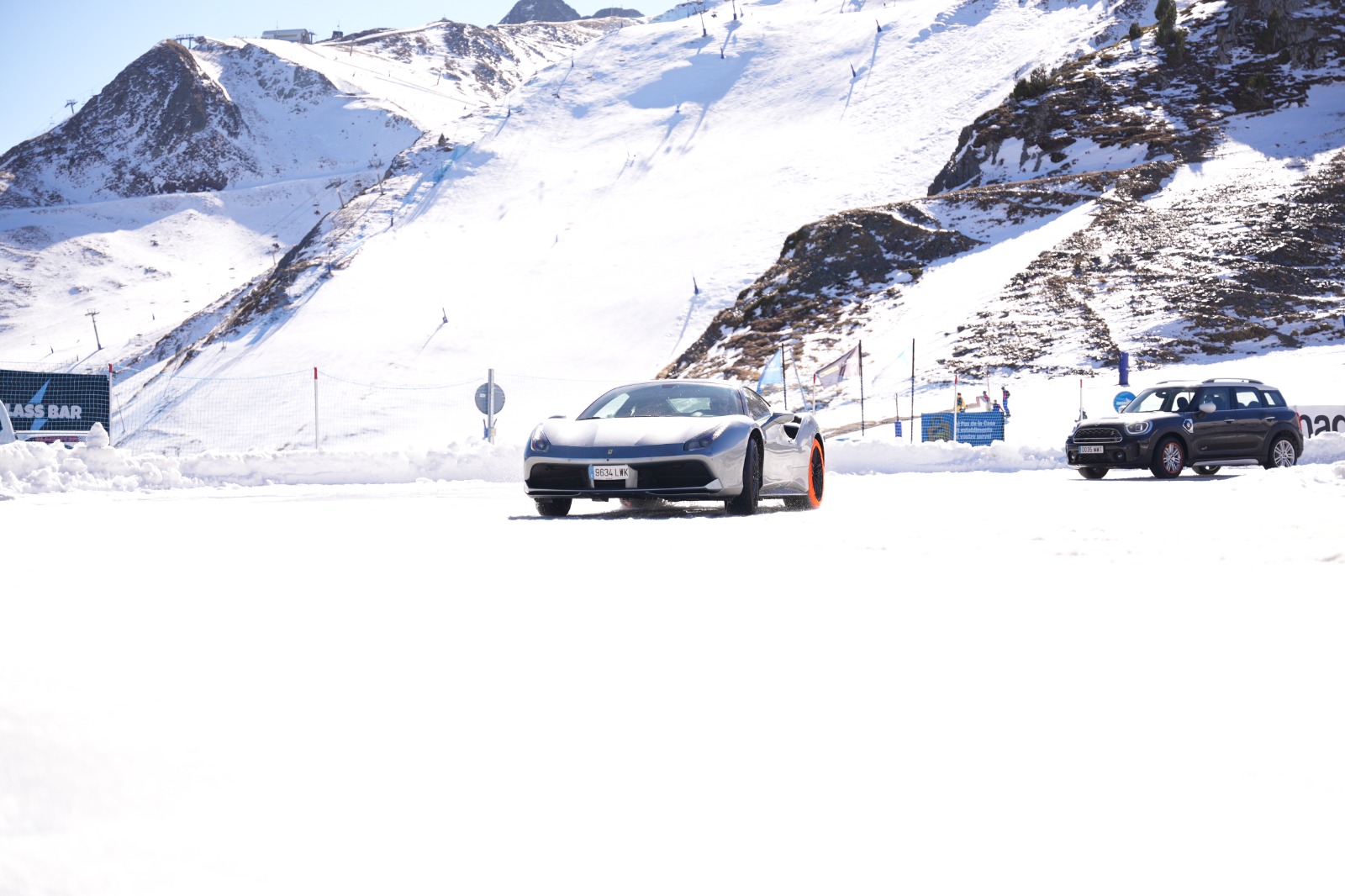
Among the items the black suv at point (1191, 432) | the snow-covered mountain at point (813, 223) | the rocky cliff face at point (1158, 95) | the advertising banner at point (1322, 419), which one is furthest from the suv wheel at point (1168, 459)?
the rocky cliff face at point (1158, 95)

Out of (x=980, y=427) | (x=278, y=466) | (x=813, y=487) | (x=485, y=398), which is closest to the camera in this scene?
(x=813, y=487)

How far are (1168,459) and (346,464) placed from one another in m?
12.4

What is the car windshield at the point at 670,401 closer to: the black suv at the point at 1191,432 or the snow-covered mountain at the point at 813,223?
the black suv at the point at 1191,432

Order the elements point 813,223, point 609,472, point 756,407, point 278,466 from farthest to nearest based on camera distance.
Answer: point 813,223 < point 278,466 < point 756,407 < point 609,472

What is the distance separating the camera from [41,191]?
6156 inches

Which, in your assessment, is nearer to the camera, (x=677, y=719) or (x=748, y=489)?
(x=677, y=719)

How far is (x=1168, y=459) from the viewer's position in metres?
17.5

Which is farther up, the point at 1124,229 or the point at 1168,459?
the point at 1124,229

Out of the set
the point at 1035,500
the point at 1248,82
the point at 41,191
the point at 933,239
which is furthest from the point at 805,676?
the point at 41,191

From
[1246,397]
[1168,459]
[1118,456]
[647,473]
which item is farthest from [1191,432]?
[647,473]

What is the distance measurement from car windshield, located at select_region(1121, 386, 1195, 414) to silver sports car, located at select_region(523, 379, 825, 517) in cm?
889

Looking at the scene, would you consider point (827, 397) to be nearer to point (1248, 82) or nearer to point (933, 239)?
point (933, 239)

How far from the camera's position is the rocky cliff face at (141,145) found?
16125 centimetres

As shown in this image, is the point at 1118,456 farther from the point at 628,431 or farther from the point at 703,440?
the point at 628,431
